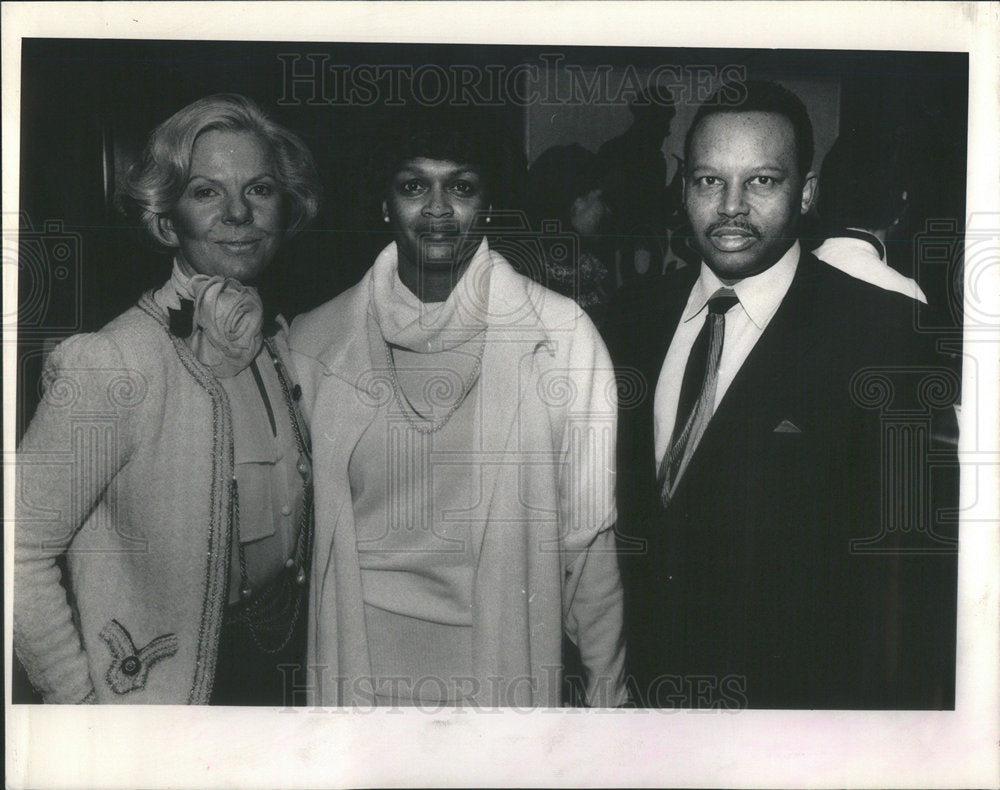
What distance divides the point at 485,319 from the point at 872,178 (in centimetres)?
101

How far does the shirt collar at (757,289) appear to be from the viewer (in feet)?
8.23

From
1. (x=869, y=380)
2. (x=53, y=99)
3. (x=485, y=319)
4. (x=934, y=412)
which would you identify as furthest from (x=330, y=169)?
(x=934, y=412)

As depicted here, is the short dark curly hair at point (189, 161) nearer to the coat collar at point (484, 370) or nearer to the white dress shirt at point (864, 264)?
the coat collar at point (484, 370)

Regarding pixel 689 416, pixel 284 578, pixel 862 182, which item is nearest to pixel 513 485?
pixel 689 416

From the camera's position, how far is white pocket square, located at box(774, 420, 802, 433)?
2.49 meters

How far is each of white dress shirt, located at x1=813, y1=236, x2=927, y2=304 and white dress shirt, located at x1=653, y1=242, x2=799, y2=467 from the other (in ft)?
0.28

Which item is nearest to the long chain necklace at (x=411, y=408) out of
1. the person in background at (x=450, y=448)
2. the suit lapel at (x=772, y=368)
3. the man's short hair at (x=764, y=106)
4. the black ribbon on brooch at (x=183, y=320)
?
the person in background at (x=450, y=448)

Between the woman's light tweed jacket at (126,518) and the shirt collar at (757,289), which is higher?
the shirt collar at (757,289)

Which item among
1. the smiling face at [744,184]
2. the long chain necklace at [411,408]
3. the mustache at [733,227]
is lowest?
the long chain necklace at [411,408]

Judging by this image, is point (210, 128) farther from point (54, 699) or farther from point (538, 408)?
point (54, 699)

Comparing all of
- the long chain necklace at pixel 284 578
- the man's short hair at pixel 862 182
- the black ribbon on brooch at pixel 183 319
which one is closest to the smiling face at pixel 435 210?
the long chain necklace at pixel 284 578

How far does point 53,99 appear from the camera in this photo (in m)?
2.49

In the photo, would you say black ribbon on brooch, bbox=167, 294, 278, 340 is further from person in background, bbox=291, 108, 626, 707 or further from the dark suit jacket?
the dark suit jacket
